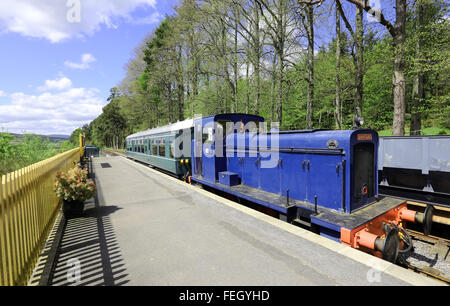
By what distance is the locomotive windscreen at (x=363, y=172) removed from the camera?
4.65m

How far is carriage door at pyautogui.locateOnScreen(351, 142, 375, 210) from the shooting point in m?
4.64

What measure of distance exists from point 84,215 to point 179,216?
8.76 feet

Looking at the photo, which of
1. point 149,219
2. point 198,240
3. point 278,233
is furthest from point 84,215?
point 278,233

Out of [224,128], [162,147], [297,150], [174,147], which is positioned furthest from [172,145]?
[297,150]

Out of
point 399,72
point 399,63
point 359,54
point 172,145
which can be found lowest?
point 172,145

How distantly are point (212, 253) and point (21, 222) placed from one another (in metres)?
2.96

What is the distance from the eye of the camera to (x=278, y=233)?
4.67m

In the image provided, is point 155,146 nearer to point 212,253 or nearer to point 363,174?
point 212,253

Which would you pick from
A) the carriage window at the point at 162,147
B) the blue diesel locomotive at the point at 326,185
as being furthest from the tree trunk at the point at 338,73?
the carriage window at the point at 162,147

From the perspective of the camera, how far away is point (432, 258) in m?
4.89

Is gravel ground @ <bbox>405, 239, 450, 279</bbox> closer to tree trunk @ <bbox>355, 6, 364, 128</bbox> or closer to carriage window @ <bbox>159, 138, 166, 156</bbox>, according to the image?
tree trunk @ <bbox>355, 6, 364, 128</bbox>

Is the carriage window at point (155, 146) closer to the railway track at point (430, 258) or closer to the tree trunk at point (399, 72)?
the tree trunk at point (399, 72)
